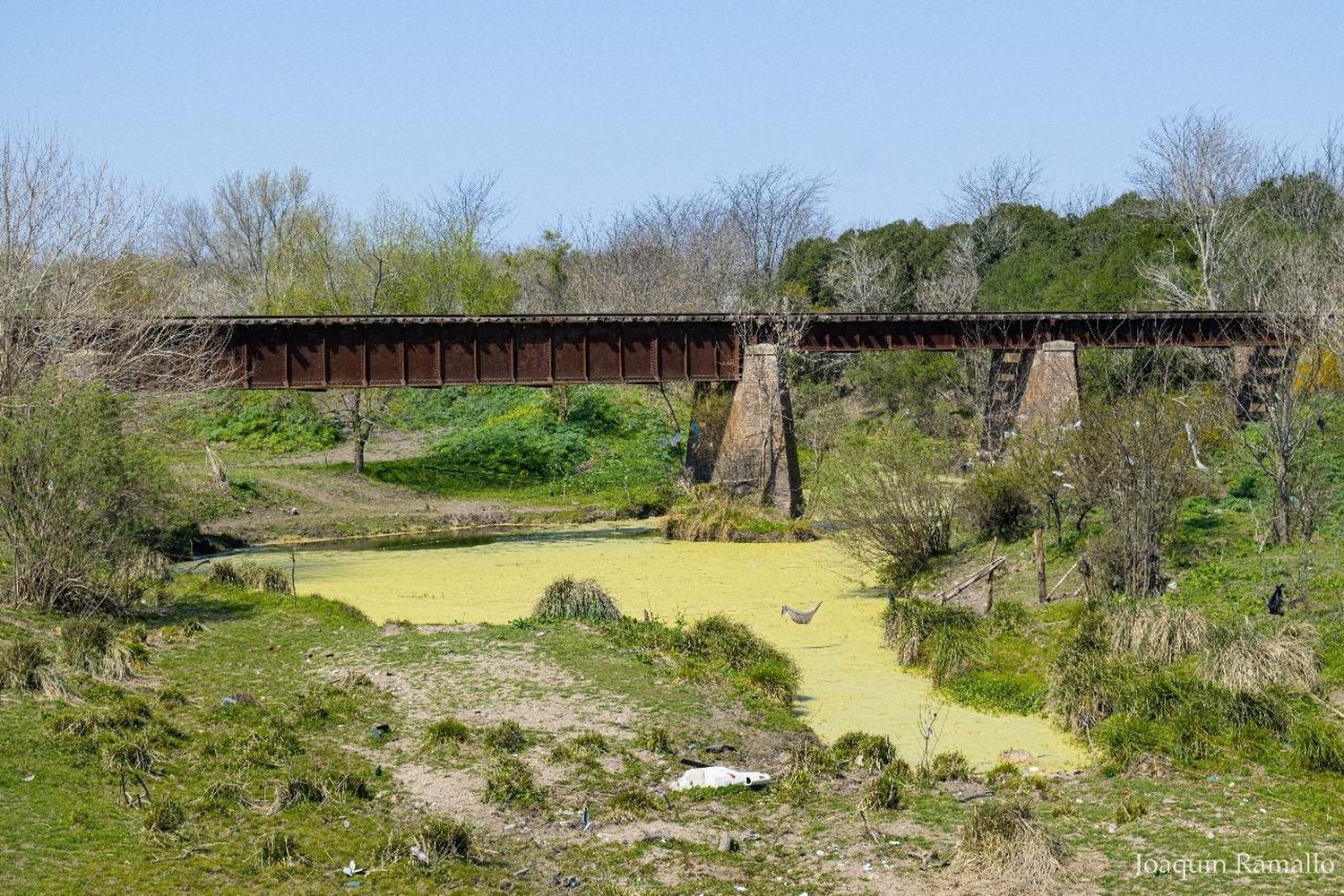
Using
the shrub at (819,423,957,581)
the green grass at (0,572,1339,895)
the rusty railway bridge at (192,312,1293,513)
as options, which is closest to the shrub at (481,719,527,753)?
Answer: the green grass at (0,572,1339,895)

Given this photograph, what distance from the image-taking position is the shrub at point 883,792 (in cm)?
1181

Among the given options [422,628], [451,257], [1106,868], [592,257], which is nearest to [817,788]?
[1106,868]

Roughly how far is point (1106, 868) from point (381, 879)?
5.20 m

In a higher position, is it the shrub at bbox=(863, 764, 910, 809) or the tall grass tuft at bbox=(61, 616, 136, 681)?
the tall grass tuft at bbox=(61, 616, 136, 681)

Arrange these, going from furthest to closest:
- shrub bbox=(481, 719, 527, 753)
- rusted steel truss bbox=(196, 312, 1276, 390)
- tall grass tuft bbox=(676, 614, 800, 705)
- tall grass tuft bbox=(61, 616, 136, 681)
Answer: rusted steel truss bbox=(196, 312, 1276, 390) → tall grass tuft bbox=(676, 614, 800, 705) → tall grass tuft bbox=(61, 616, 136, 681) → shrub bbox=(481, 719, 527, 753)

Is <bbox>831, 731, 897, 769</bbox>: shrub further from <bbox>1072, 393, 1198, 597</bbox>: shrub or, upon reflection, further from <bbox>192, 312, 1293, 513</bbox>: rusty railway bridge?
<bbox>192, 312, 1293, 513</bbox>: rusty railway bridge

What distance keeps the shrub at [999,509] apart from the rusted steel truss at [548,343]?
1225 centimetres

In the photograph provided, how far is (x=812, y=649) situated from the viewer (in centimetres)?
1931

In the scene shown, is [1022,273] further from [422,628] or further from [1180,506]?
[422,628]

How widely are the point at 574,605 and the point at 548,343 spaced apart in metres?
16.2

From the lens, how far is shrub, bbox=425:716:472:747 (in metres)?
13.7

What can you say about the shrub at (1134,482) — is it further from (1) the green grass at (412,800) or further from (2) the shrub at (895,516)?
(1) the green grass at (412,800)

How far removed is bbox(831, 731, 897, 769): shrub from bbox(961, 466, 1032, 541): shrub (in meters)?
11.6
